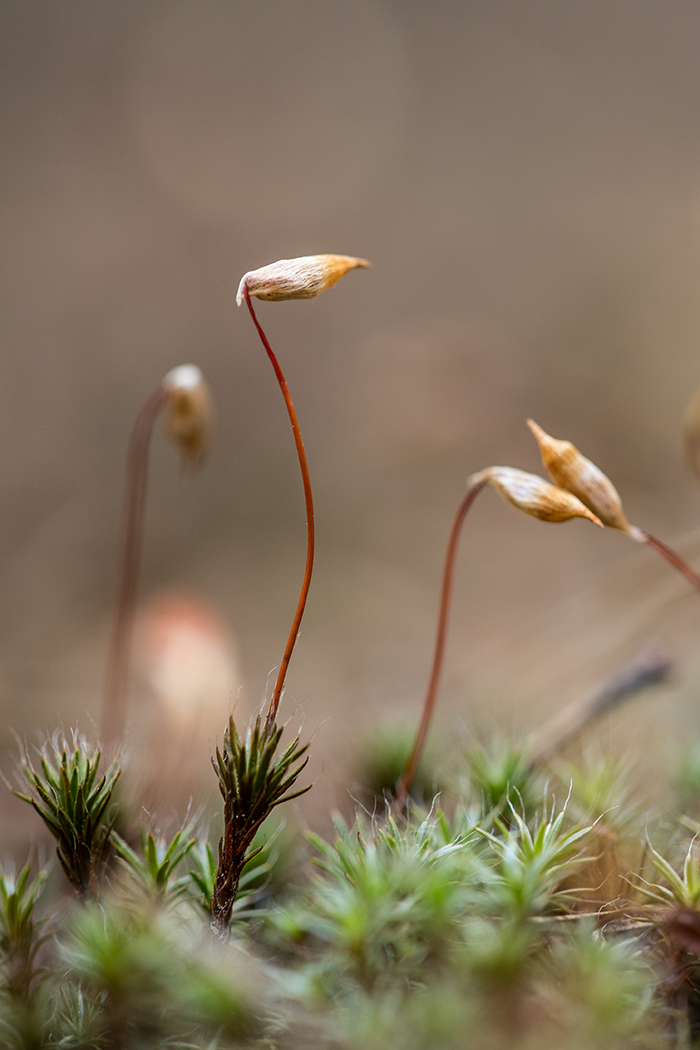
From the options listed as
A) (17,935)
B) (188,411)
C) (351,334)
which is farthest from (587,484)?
(351,334)

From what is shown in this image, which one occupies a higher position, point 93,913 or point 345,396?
point 345,396

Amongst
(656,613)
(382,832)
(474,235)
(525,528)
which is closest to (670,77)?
(474,235)

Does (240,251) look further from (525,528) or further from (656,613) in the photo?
(656,613)

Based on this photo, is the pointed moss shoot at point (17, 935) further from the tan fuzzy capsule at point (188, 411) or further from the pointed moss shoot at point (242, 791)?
the tan fuzzy capsule at point (188, 411)

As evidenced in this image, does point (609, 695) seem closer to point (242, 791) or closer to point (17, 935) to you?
point (242, 791)

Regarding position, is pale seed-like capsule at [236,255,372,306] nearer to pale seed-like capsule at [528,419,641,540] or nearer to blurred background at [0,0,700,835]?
pale seed-like capsule at [528,419,641,540]

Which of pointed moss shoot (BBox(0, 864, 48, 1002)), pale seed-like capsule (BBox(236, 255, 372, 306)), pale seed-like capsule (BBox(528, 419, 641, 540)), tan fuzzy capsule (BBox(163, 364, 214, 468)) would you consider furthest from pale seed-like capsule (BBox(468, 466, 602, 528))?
pointed moss shoot (BBox(0, 864, 48, 1002))
